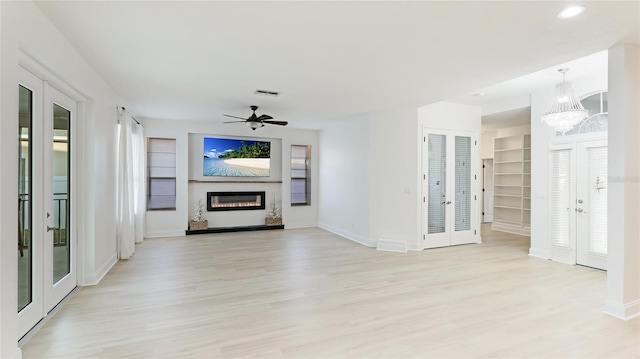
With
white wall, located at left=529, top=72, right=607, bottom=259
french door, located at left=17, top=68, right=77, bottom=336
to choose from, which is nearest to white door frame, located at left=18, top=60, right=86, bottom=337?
french door, located at left=17, top=68, right=77, bottom=336

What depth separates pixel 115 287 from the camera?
3842mm

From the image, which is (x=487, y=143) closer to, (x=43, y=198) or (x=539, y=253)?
(x=539, y=253)

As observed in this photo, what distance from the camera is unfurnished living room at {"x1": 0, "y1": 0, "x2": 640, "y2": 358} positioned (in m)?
2.48

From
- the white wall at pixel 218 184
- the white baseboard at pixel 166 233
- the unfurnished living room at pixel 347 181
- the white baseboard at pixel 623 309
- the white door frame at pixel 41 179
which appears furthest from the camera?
the white wall at pixel 218 184

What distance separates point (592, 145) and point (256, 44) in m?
5.29

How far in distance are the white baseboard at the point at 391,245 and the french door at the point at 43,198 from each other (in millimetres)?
4850

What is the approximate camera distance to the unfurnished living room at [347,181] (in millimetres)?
2482

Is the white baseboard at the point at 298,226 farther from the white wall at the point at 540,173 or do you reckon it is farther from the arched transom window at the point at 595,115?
the arched transom window at the point at 595,115

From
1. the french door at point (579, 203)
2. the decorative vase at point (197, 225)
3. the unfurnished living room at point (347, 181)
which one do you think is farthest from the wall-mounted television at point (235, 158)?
the french door at point (579, 203)

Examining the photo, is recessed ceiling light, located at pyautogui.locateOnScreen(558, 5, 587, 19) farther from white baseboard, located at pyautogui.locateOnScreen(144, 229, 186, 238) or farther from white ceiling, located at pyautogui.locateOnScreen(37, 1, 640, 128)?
white baseboard, located at pyautogui.locateOnScreen(144, 229, 186, 238)

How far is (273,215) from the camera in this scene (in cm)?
834

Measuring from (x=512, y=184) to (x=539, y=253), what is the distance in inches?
130

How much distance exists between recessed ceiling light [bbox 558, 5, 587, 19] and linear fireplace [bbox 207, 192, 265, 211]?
23.1ft

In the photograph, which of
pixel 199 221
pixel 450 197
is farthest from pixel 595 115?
pixel 199 221
